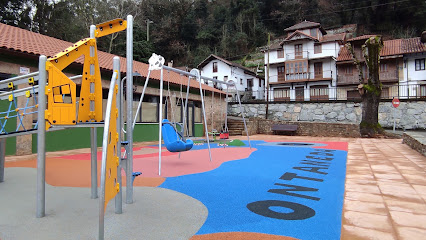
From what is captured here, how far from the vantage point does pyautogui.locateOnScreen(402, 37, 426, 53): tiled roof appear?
2722cm

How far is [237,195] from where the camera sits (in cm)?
377

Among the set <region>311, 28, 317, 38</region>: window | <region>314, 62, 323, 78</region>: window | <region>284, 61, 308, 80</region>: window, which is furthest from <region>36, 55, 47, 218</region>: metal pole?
<region>311, 28, 317, 38</region>: window

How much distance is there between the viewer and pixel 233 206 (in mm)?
3270

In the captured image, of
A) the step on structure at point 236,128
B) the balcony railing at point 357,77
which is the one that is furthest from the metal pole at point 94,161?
the balcony railing at point 357,77

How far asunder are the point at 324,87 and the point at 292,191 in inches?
1246

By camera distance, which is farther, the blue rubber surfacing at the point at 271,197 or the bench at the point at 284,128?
the bench at the point at 284,128

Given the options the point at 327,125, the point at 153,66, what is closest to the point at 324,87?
the point at 327,125

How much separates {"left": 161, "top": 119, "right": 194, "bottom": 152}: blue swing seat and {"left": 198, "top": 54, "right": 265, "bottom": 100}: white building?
30.1 meters

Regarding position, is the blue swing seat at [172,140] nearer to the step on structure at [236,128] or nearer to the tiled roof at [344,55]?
the step on structure at [236,128]

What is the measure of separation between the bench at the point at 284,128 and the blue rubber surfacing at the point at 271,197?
13.8 metres

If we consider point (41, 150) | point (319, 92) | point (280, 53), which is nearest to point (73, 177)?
point (41, 150)

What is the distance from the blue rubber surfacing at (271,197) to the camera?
2609 millimetres

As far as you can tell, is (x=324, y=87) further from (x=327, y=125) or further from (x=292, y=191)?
(x=292, y=191)

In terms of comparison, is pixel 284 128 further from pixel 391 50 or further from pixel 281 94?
pixel 391 50
